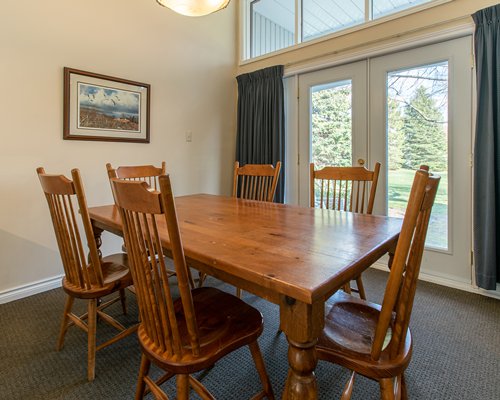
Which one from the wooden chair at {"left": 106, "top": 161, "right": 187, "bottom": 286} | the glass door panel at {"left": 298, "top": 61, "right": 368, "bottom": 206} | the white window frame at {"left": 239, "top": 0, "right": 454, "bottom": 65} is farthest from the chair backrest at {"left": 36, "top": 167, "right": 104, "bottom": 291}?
the white window frame at {"left": 239, "top": 0, "right": 454, "bottom": 65}

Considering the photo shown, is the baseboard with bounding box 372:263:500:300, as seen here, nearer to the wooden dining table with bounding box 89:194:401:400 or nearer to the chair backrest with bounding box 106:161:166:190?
the wooden dining table with bounding box 89:194:401:400

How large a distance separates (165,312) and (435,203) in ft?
7.91

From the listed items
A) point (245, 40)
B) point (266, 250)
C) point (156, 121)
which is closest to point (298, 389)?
point (266, 250)

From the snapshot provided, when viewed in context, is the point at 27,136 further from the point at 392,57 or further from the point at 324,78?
the point at 392,57

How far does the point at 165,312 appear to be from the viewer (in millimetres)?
909

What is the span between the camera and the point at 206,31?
135 inches

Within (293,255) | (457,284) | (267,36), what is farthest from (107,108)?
(457,284)

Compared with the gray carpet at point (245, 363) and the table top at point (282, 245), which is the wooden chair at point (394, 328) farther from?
the gray carpet at point (245, 363)

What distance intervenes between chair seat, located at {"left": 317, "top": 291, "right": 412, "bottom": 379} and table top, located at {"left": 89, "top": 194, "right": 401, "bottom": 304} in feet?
0.85

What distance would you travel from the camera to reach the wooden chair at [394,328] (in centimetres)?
77

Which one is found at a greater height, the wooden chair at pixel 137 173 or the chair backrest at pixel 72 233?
the wooden chair at pixel 137 173

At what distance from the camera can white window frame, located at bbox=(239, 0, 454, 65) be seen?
2.49 metres

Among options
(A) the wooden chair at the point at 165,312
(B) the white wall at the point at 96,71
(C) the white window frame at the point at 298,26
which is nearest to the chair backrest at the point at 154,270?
(A) the wooden chair at the point at 165,312

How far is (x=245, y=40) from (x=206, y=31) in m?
0.57
